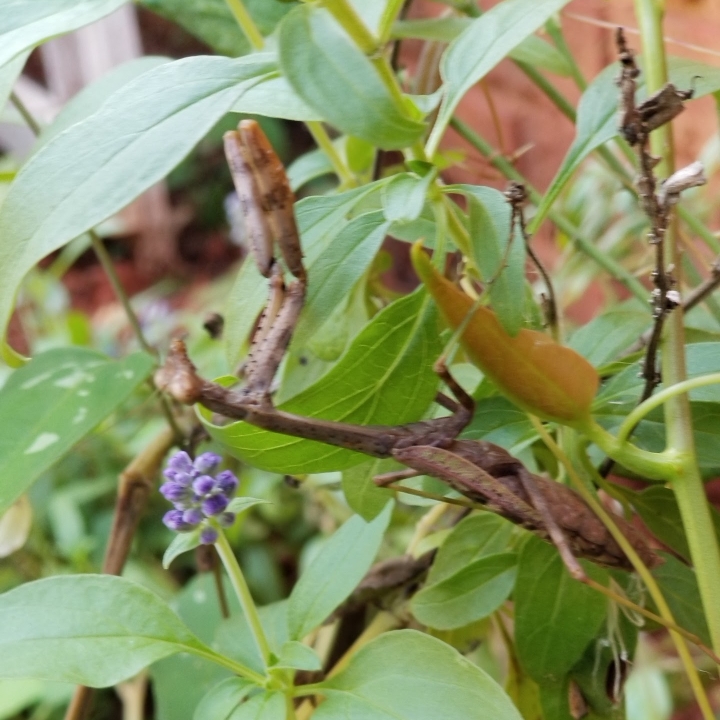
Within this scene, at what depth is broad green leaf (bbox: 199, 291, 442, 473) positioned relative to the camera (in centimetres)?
22

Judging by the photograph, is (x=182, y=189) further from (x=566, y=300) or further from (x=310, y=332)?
(x=310, y=332)

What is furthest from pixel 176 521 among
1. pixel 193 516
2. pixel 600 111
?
pixel 600 111

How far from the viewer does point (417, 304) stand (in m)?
0.23

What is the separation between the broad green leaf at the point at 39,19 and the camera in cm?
24

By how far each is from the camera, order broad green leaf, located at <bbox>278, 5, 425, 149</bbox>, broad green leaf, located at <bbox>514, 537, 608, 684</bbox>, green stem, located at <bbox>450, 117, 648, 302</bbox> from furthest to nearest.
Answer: green stem, located at <bbox>450, 117, 648, 302</bbox>
broad green leaf, located at <bbox>514, 537, 608, 684</bbox>
broad green leaf, located at <bbox>278, 5, 425, 149</bbox>

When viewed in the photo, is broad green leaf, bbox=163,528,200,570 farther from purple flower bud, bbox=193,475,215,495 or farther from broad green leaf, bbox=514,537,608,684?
broad green leaf, bbox=514,537,608,684

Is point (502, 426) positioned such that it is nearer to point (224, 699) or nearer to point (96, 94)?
point (224, 699)

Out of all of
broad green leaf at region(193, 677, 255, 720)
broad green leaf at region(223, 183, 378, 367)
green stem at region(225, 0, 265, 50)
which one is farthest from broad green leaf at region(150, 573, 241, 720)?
green stem at region(225, 0, 265, 50)

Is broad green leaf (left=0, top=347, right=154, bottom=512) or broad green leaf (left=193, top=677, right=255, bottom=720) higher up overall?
broad green leaf (left=0, top=347, right=154, bottom=512)

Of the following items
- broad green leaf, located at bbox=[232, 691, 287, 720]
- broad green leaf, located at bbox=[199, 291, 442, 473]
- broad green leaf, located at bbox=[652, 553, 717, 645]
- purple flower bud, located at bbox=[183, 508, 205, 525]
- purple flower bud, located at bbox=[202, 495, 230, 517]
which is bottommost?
broad green leaf, located at bbox=[652, 553, 717, 645]

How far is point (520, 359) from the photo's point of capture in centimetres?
21

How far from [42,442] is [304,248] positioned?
0.16 meters

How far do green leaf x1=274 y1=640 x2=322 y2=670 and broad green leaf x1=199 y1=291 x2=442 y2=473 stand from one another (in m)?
0.08

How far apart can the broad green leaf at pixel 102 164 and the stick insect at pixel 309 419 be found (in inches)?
0.6
